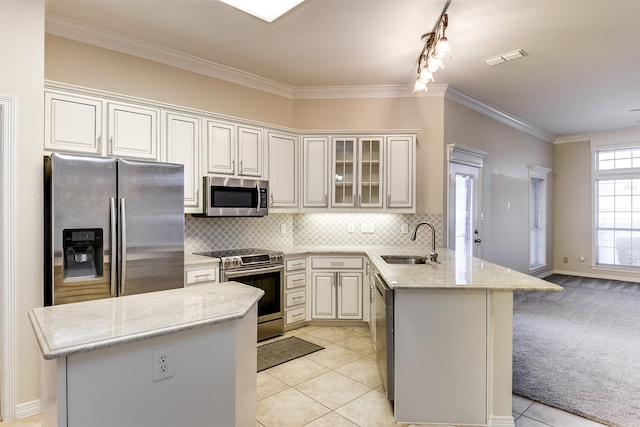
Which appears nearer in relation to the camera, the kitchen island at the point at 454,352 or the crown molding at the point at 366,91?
the kitchen island at the point at 454,352

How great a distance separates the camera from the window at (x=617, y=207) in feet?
23.0

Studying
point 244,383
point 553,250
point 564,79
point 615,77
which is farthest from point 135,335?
point 553,250

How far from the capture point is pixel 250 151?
3.97 metres

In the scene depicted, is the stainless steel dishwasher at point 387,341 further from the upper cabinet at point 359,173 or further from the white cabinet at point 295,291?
the upper cabinet at point 359,173

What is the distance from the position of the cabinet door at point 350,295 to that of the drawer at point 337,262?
0.10 meters

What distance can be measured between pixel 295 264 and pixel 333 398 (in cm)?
169

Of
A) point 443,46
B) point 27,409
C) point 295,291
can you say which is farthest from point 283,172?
point 27,409

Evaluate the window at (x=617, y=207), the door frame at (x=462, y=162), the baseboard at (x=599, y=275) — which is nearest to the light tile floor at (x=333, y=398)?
the door frame at (x=462, y=162)

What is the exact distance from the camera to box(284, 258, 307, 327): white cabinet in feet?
13.4

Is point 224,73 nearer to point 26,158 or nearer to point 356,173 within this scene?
point 356,173

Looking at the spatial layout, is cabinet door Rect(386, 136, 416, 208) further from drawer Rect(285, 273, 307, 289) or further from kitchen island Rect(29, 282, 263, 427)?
kitchen island Rect(29, 282, 263, 427)

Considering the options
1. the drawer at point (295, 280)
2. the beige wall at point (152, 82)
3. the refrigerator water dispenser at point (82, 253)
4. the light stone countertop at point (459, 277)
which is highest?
the beige wall at point (152, 82)

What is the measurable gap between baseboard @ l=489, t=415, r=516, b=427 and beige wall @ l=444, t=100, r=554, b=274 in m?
3.27

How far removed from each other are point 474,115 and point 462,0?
2.83 meters
